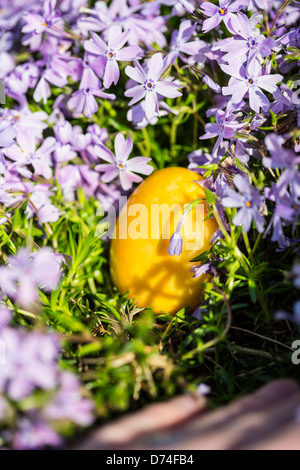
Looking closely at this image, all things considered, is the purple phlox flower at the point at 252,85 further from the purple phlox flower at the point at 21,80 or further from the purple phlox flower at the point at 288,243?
the purple phlox flower at the point at 21,80

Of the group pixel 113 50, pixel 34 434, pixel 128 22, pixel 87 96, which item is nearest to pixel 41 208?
pixel 87 96

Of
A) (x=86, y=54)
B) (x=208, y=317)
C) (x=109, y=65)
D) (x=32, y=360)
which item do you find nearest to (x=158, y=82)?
(x=109, y=65)

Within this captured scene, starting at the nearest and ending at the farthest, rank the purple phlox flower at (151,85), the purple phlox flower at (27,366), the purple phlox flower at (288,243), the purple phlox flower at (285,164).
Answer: the purple phlox flower at (27,366)
the purple phlox flower at (285,164)
the purple phlox flower at (288,243)
the purple phlox flower at (151,85)

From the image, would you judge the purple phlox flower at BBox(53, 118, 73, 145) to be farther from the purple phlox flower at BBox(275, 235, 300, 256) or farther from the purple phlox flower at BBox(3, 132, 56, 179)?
the purple phlox flower at BBox(275, 235, 300, 256)

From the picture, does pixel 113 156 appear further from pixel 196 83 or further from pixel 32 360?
pixel 32 360

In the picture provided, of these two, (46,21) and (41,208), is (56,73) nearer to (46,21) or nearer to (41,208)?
(46,21)

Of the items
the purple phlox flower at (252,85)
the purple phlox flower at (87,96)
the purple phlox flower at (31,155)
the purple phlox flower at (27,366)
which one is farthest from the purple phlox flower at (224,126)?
the purple phlox flower at (27,366)
